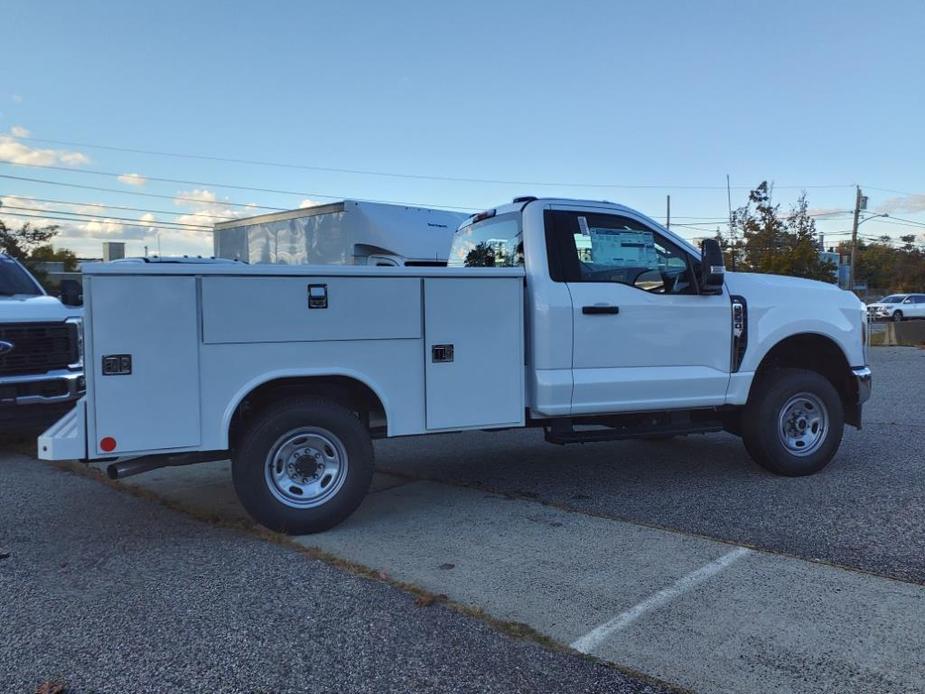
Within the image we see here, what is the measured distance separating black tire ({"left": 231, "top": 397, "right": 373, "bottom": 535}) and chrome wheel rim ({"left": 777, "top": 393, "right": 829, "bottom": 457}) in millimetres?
3746

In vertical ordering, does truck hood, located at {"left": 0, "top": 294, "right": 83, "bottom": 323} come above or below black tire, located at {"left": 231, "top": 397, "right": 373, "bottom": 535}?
above

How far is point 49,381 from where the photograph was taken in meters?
7.69

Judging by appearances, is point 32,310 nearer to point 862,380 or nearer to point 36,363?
point 36,363

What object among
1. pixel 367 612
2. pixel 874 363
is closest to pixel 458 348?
pixel 367 612

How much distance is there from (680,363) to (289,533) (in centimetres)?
331

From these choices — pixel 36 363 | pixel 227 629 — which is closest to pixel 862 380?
pixel 227 629

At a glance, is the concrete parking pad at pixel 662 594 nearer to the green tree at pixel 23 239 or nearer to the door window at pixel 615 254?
the door window at pixel 615 254

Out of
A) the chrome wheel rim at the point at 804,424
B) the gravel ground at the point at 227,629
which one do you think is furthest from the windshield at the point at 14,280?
the chrome wheel rim at the point at 804,424

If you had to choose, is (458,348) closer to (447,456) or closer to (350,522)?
(350,522)

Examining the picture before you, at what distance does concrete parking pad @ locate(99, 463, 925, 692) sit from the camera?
3.34 meters

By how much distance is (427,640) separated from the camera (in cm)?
359

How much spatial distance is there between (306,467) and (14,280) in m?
5.62

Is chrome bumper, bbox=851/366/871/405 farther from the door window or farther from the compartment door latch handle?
the compartment door latch handle

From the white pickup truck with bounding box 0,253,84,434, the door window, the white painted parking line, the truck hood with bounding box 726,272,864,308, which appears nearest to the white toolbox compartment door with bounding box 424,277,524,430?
the door window
